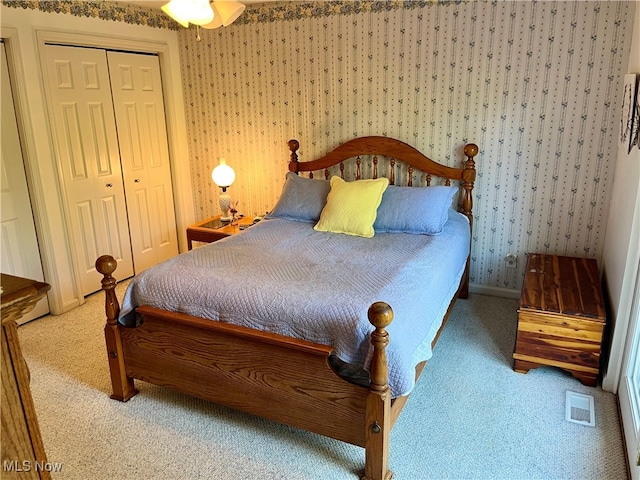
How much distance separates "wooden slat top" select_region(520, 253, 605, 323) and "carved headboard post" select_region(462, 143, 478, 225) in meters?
0.54

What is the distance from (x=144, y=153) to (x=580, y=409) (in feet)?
12.1

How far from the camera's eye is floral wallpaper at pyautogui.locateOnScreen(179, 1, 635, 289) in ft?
10.2

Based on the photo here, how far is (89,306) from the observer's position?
3723 millimetres

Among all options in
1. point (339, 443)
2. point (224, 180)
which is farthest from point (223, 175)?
point (339, 443)

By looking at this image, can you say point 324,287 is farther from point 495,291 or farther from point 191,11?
point 495,291

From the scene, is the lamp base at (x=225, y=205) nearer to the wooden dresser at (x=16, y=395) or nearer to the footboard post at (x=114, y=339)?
the footboard post at (x=114, y=339)

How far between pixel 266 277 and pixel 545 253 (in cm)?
219

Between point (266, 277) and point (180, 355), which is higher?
point (266, 277)

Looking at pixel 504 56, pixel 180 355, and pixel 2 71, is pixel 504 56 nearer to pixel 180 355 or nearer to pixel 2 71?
pixel 180 355

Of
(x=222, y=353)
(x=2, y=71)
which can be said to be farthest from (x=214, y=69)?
(x=222, y=353)

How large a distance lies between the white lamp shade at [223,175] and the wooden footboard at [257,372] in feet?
5.88

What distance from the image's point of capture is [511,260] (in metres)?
3.58

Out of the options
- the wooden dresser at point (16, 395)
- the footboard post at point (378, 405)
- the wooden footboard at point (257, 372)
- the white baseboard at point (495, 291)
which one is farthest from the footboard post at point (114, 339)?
the white baseboard at point (495, 291)

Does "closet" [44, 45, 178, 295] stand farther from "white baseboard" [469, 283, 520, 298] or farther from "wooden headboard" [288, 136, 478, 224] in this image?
"white baseboard" [469, 283, 520, 298]
